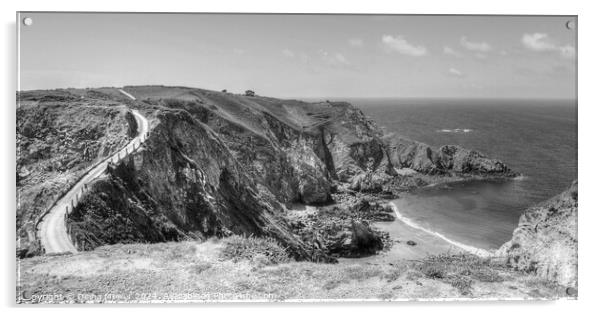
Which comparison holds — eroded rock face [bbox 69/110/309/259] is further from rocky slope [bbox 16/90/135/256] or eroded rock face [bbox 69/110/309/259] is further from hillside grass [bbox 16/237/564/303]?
hillside grass [bbox 16/237/564/303]

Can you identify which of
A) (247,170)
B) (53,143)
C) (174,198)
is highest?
(53,143)

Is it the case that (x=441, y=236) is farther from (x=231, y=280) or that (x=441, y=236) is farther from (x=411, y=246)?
(x=231, y=280)

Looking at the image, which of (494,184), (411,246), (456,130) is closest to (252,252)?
(411,246)

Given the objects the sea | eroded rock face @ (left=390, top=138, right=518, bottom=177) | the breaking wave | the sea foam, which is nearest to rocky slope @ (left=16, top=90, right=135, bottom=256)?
the sea

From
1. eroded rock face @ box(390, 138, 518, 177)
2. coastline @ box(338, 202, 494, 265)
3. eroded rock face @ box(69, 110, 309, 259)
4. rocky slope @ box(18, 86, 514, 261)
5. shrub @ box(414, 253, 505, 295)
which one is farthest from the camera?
eroded rock face @ box(390, 138, 518, 177)

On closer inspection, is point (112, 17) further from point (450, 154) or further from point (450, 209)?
point (450, 154)
